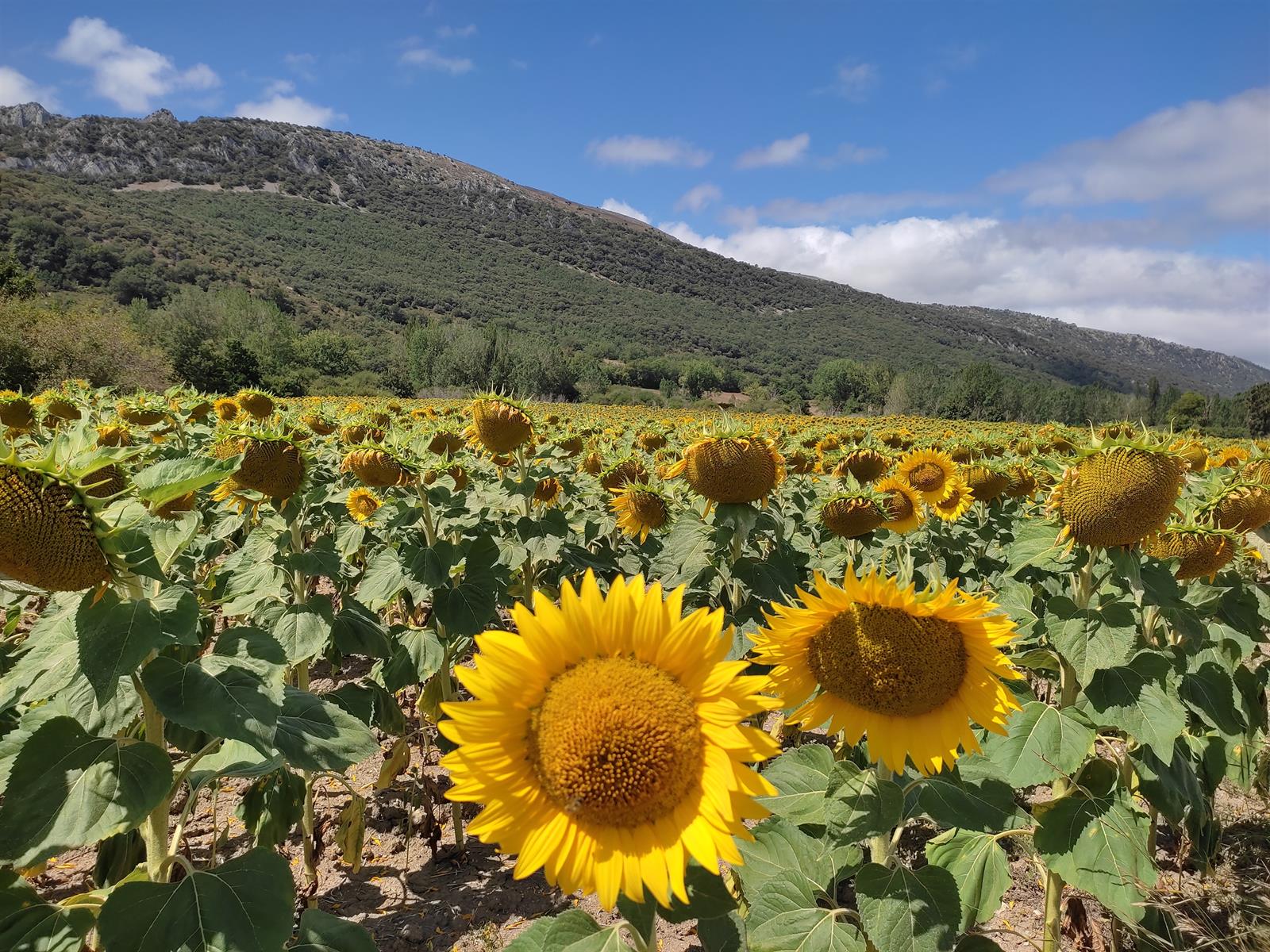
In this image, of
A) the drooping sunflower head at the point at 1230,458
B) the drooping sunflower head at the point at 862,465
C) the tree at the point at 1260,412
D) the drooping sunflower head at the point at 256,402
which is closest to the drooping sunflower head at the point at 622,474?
the drooping sunflower head at the point at 862,465

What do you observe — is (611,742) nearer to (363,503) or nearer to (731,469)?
(731,469)

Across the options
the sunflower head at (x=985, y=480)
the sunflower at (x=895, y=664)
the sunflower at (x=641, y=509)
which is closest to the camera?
the sunflower at (x=895, y=664)

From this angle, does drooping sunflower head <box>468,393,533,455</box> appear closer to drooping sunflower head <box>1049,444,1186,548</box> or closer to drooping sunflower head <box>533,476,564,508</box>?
drooping sunflower head <box>533,476,564,508</box>

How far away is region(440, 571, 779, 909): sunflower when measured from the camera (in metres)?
1.12

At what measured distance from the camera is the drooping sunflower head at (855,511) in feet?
11.5

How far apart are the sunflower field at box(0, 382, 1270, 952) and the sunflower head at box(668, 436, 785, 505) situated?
23 mm

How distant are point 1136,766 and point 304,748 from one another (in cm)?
289

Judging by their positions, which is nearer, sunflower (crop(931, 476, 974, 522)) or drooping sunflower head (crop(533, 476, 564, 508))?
drooping sunflower head (crop(533, 476, 564, 508))

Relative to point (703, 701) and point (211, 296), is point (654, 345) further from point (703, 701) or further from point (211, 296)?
point (703, 701)

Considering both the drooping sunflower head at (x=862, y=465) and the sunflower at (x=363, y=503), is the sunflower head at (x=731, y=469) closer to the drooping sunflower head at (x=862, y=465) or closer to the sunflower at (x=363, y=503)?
the drooping sunflower head at (x=862, y=465)

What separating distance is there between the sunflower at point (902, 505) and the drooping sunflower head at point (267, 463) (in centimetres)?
333

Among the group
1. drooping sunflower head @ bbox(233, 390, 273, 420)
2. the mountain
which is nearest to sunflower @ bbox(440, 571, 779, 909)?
drooping sunflower head @ bbox(233, 390, 273, 420)

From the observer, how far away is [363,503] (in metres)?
4.87

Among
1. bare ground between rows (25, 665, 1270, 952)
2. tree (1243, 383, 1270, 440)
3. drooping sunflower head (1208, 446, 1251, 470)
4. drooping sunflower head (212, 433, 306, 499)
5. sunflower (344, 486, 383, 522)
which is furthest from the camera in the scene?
tree (1243, 383, 1270, 440)
